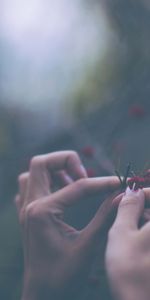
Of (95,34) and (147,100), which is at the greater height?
(95,34)

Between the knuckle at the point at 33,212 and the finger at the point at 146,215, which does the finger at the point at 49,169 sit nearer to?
the knuckle at the point at 33,212

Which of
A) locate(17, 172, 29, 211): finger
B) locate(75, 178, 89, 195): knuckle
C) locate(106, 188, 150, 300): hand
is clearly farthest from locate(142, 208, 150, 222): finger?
locate(17, 172, 29, 211): finger

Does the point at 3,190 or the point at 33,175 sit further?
the point at 3,190

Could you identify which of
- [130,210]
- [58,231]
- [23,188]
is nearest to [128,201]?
[130,210]

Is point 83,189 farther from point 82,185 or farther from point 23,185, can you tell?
point 23,185

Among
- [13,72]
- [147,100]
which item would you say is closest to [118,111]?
[147,100]

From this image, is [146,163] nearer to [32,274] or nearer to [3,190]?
[32,274]
